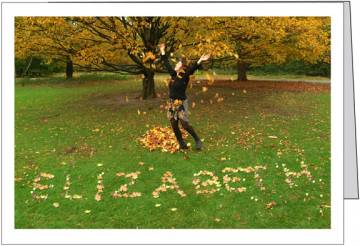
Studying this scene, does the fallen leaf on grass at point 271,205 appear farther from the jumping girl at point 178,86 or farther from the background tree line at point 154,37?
the background tree line at point 154,37

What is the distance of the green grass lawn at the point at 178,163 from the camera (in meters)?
8.01

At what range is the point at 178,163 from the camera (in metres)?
10.5

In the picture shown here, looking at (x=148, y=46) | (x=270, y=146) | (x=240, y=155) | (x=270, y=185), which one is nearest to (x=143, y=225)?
(x=270, y=185)

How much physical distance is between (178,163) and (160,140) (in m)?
1.71

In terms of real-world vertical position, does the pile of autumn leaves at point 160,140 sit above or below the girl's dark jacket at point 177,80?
below

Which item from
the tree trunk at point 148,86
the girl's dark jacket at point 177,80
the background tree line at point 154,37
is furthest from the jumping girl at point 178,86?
the tree trunk at point 148,86

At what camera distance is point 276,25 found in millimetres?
13555

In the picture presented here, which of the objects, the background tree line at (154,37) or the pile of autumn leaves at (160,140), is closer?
the pile of autumn leaves at (160,140)

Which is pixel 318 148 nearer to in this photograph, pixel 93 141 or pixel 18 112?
pixel 93 141

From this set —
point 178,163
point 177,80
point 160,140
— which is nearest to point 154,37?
→ point 160,140

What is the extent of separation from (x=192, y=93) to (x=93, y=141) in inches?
369

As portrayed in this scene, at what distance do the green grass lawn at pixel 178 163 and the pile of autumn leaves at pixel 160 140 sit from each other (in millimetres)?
245

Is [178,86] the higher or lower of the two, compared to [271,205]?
higher
